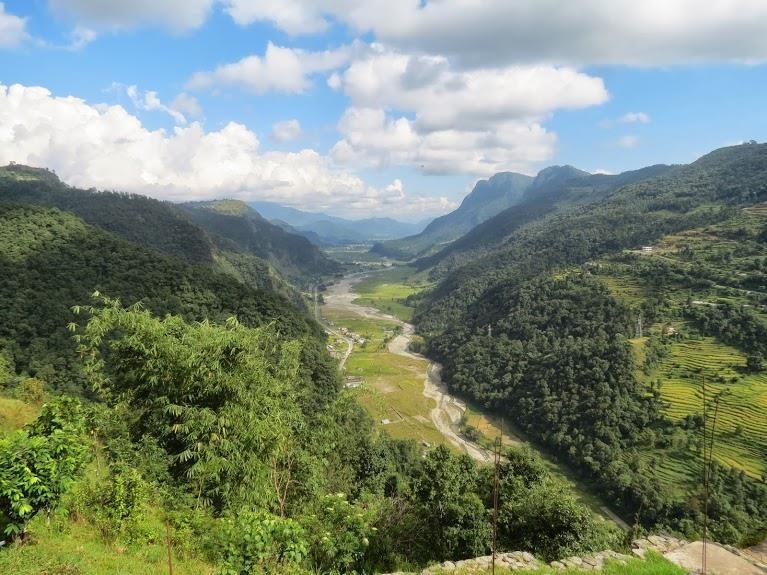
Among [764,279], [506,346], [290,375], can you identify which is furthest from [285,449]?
[764,279]

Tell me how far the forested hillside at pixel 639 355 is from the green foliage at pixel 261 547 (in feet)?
34.9

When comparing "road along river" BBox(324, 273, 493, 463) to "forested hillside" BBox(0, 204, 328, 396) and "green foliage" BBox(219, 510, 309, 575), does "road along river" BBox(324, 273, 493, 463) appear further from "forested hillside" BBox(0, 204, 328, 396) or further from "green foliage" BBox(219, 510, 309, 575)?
"green foliage" BBox(219, 510, 309, 575)

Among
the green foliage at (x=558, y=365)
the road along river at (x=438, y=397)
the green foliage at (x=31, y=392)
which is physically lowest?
the road along river at (x=438, y=397)

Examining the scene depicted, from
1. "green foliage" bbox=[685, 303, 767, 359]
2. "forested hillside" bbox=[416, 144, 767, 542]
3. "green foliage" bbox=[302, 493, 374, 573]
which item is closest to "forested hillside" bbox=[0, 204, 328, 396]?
"green foliage" bbox=[302, 493, 374, 573]

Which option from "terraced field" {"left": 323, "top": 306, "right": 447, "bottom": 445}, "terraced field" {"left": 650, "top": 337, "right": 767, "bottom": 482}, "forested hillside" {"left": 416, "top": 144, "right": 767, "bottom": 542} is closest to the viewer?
"forested hillside" {"left": 416, "top": 144, "right": 767, "bottom": 542}

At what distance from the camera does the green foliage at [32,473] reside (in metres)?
5.88

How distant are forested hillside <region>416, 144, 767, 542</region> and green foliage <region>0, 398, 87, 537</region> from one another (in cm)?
1401

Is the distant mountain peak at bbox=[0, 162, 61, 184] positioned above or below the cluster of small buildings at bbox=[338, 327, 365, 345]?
above

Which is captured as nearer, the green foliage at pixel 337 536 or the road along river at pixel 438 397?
the green foliage at pixel 337 536

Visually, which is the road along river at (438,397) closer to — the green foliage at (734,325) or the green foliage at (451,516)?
the green foliage at (451,516)

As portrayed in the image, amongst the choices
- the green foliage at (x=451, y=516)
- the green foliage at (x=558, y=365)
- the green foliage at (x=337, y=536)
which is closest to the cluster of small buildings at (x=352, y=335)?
the green foliage at (x=558, y=365)

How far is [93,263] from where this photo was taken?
56031 mm

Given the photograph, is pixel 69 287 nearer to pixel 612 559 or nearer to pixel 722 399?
pixel 612 559

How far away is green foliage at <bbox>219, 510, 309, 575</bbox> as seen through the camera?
19.1 feet
